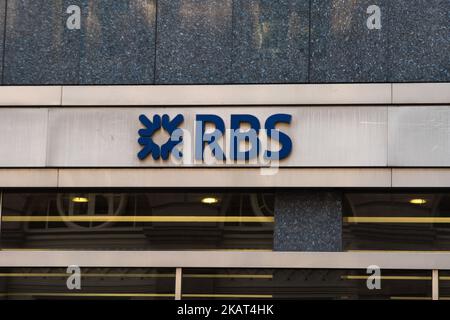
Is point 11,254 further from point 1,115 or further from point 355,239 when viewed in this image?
point 355,239

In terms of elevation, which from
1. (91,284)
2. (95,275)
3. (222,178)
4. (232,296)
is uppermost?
(222,178)

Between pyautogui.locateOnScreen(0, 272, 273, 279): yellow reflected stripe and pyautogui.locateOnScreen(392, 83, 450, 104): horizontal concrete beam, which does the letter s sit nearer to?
pyautogui.locateOnScreen(392, 83, 450, 104): horizontal concrete beam

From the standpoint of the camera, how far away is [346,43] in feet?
48.9

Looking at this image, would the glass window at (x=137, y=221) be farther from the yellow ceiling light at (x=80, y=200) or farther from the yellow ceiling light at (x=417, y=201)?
the yellow ceiling light at (x=417, y=201)

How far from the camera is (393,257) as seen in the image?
563 inches

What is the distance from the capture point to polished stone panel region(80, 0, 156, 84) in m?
15.2

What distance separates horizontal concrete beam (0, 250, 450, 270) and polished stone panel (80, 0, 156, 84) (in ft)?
7.71

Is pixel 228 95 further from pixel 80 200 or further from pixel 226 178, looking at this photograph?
pixel 80 200

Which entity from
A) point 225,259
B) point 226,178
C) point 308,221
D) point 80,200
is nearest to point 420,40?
point 308,221

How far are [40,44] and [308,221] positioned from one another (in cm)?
435

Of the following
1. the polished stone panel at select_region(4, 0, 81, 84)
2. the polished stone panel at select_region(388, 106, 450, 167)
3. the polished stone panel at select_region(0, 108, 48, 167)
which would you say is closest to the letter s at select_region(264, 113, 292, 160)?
the polished stone panel at select_region(388, 106, 450, 167)

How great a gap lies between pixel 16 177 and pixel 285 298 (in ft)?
12.8

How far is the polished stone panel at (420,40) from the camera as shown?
1469 centimetres

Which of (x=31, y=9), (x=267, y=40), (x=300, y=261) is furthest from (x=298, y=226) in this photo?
(x=31, y=9)
